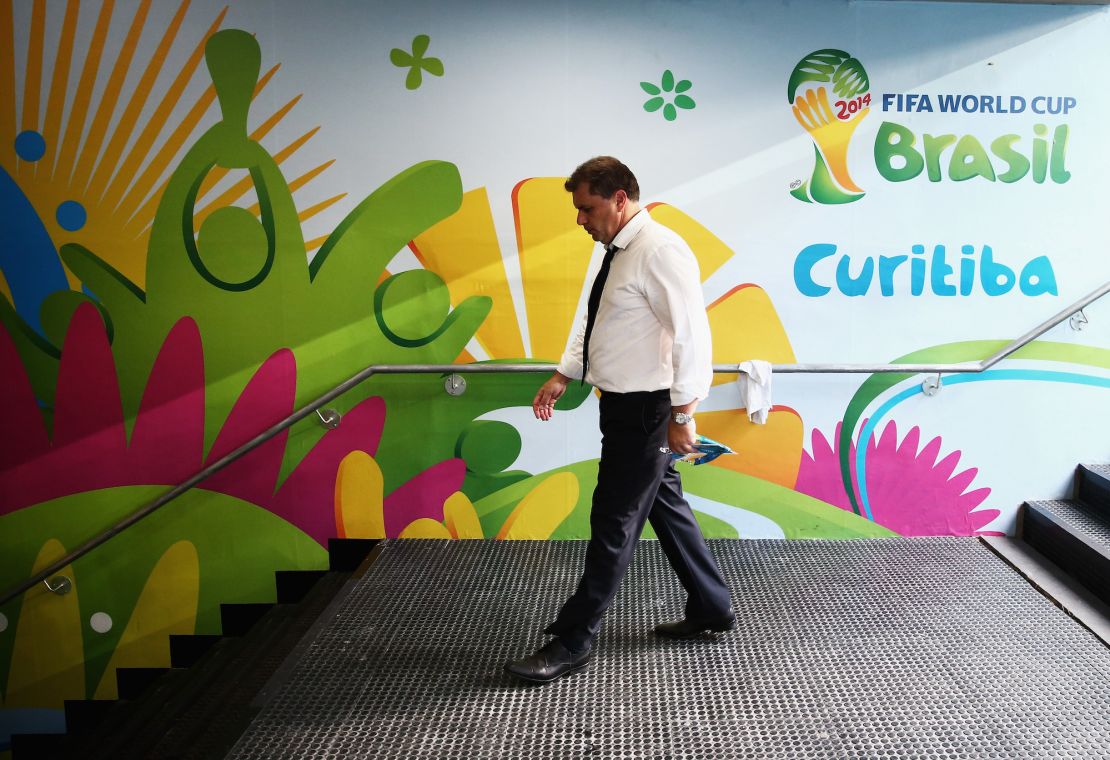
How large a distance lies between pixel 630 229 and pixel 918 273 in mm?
1650

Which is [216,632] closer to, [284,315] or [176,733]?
[176,733]

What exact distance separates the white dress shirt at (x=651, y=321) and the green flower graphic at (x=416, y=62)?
4.43 feet

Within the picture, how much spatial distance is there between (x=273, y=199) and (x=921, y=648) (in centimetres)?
294

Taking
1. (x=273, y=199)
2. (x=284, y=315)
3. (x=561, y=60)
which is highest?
(x=561, y=60)

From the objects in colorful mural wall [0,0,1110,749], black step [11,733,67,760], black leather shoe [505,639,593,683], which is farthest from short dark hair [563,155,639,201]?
black step [11,733,67,760]

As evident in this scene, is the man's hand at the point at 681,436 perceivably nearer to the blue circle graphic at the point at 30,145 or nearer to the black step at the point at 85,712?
the blue circle graphic at the point at 30,145

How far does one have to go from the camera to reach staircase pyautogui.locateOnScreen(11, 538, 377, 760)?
2814 millimetres

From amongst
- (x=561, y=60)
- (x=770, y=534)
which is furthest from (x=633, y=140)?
(x=770, y=534)

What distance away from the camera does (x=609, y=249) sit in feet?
8.06

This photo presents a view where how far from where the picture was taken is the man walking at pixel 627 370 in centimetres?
233

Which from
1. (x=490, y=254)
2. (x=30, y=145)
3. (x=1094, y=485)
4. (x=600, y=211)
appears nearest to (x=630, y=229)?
(x=600, y=211)

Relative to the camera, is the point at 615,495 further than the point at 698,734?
Yes

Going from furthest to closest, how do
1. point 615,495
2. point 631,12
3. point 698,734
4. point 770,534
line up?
point 770,534
point 631,12
point 615,495
point 698,734

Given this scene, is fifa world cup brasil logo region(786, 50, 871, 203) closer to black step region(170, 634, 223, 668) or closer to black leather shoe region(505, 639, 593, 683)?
black leather shoe region(505, 639, 593, 683)
